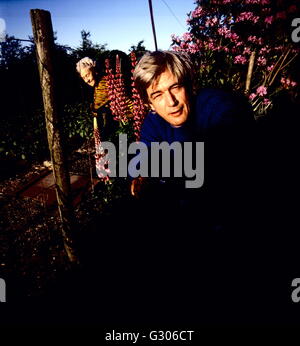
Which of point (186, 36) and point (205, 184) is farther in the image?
point (186, 36)

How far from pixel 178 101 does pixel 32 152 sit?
18.5 ft

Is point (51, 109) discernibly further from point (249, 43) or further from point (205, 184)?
point (249, 43)

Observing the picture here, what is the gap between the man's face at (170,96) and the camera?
1769mm

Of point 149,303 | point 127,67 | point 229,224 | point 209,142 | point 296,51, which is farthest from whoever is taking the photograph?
point 296,51

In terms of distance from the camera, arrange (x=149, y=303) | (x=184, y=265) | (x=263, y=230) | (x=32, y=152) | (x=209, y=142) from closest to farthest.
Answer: (x=209, y=142)
(x=149, y=303)
(x=184, y=265)
(x=263, y=230)
(x=32, y=152)

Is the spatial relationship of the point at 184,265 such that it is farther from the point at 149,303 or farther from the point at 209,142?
the point at 209,142

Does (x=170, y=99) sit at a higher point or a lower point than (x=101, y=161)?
higher

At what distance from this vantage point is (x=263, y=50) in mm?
5699

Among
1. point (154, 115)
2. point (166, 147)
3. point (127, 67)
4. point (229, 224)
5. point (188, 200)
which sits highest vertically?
point (127, 67)

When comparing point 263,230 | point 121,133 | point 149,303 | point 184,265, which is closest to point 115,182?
point 121,133

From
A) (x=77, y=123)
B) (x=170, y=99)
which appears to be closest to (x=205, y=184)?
(x=170, y=99)

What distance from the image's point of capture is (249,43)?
19.5ft

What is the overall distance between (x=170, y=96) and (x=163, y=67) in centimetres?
23

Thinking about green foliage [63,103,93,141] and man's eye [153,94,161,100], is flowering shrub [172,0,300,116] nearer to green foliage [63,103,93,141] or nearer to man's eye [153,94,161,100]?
green foliage [63,103,93,141]
